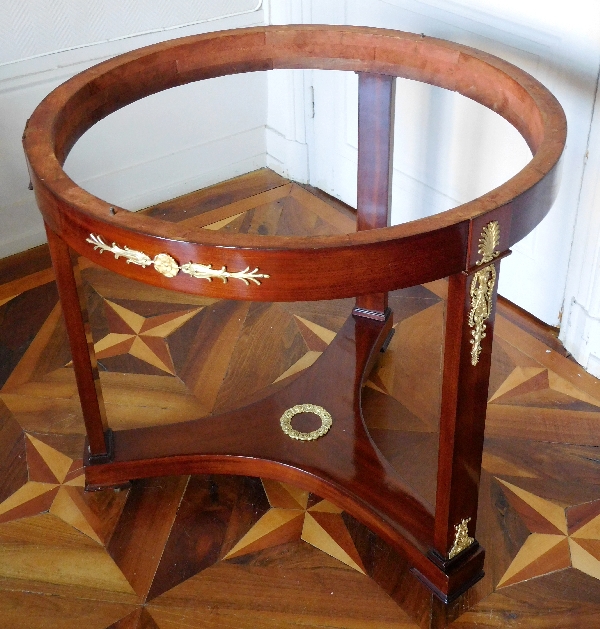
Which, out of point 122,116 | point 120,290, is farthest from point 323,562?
point 122,116

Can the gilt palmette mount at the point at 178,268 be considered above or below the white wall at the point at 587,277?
above

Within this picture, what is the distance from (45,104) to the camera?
104 cm

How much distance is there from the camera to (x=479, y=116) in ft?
5.07

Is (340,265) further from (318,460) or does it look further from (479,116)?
→ (479,116)

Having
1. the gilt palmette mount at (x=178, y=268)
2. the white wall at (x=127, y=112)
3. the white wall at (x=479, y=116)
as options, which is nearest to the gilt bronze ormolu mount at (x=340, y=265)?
the gilt palmette mount at (x=178, y=268)

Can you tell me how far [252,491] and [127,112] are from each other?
39.4 inches

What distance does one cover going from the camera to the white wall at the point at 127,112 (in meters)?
1.72

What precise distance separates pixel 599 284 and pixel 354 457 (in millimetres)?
526

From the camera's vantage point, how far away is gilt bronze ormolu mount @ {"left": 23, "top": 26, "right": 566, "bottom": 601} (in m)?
0.81

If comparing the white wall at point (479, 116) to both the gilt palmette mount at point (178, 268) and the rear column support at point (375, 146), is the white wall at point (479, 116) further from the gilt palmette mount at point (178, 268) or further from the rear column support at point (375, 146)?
the gilt palmette mount at point (178, 268)

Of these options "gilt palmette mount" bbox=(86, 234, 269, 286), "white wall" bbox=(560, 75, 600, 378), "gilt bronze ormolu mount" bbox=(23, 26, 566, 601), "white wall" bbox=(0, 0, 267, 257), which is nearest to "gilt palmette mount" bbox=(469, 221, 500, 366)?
"gilt bronze ormolu mount" bbox=(23, 26, 566, 601)

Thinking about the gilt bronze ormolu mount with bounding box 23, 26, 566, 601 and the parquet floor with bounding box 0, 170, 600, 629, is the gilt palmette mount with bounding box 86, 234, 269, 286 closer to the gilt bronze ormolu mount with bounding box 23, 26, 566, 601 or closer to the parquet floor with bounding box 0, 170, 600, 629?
the gilt bronze ormolu mount with bounding box 23, 26, 566, 601

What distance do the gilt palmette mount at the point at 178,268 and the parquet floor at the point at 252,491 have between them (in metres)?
0.48

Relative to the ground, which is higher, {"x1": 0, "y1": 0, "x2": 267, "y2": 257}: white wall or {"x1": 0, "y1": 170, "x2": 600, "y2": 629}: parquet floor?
{"x1": 0, "y1": 0, "x2": 267, "y2": 257}: white wall
